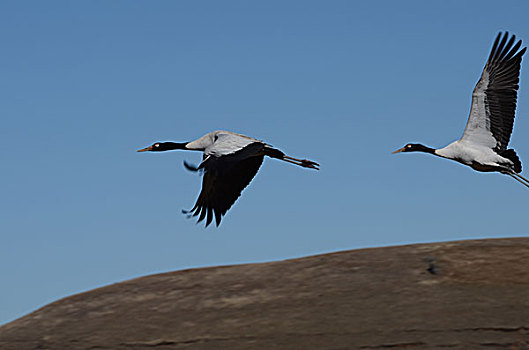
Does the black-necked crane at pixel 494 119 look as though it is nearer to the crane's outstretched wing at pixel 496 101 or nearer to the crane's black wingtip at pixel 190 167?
the crane's outstretched wing at pixel 496 101

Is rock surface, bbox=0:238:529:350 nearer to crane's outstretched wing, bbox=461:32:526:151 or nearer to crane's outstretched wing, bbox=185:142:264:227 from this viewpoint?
crane's outstretched wing, bbox=185:142:264:227

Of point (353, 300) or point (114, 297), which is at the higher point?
point (114, 297)

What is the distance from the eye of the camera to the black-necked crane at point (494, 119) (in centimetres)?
1095

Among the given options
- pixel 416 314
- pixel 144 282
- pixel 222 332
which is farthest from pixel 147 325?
pixel 416 314

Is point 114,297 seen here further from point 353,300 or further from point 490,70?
point 490,70

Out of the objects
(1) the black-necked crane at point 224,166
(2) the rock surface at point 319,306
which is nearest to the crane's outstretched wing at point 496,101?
(1) the black-necked crane at point 224,166

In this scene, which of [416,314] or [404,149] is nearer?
[416,314]

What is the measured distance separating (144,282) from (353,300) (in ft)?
8.28

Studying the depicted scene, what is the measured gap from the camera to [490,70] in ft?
36.4

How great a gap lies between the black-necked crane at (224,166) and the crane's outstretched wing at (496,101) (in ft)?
11.4

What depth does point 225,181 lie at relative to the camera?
9.58m

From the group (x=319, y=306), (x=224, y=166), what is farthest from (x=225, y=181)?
(x=319, y=306)

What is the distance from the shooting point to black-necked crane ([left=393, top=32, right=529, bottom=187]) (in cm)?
1095

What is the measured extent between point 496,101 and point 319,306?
7.00 m
